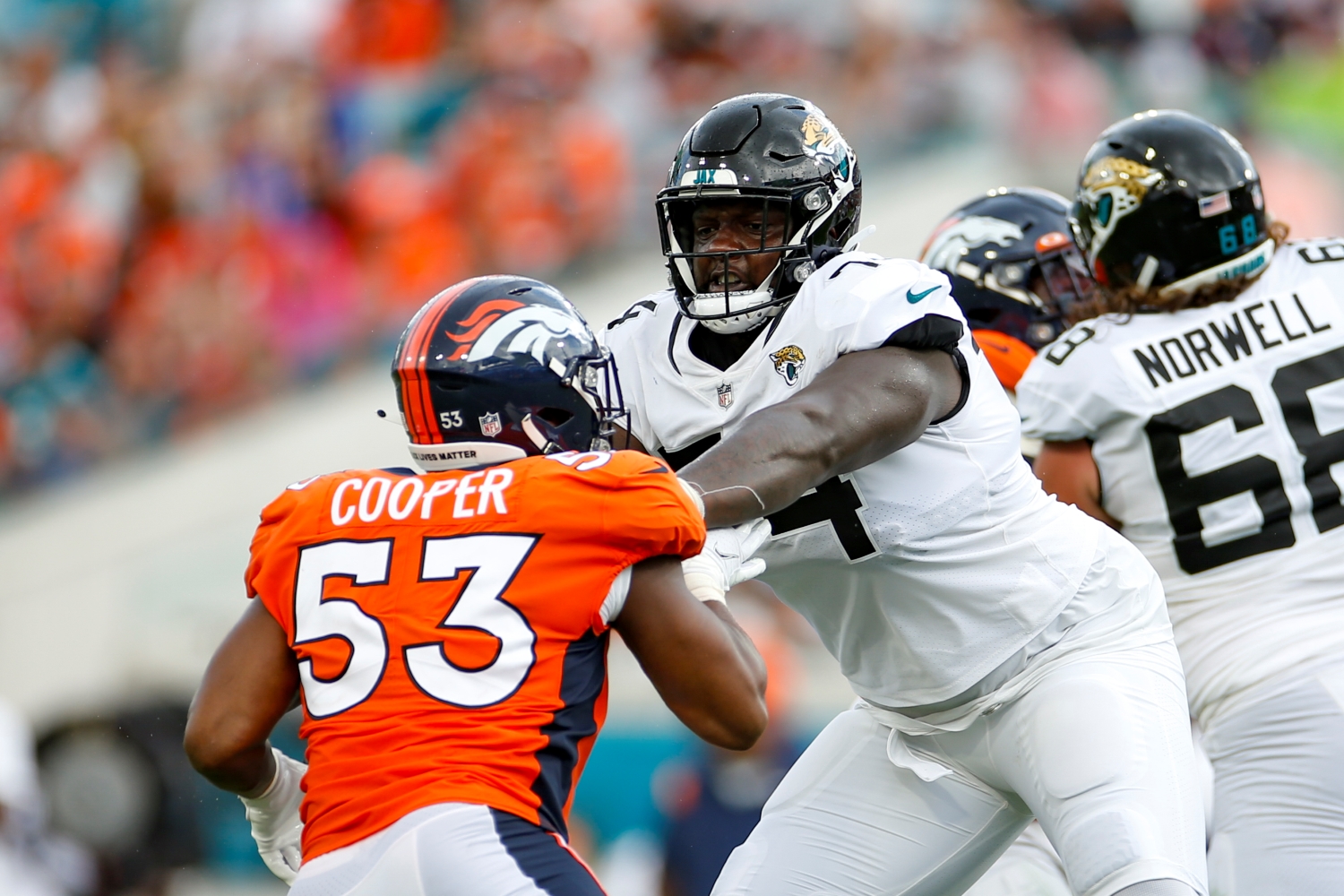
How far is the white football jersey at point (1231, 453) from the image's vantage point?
339 centimetres

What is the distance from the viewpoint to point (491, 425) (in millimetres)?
2568

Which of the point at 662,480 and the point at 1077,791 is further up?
the point at 662,480

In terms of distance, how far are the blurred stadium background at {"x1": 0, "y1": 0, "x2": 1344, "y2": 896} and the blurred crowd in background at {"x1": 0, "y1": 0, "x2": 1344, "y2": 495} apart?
20 mm

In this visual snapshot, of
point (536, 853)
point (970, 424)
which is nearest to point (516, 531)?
point (536, 853)

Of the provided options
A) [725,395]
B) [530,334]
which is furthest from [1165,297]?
[530,334]

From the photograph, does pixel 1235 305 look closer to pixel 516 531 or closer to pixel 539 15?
pixel 516 531

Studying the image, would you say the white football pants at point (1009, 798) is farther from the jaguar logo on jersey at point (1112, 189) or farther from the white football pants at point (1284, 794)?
the jaguar logo on jersey at point (1112, 189)

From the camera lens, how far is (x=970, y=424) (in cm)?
302

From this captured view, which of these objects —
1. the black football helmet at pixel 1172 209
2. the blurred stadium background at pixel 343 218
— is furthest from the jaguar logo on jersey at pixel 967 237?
the blurred stadium background at pixel 343 218

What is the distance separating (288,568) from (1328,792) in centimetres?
213

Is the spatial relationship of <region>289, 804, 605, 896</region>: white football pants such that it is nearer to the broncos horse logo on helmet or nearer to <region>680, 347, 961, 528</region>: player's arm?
<region>680, 347, 961, 528</region>: player's arm

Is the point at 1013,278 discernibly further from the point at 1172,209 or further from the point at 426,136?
the point at 426,136

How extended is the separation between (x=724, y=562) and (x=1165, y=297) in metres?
1.53

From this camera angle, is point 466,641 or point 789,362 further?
point 789,362
